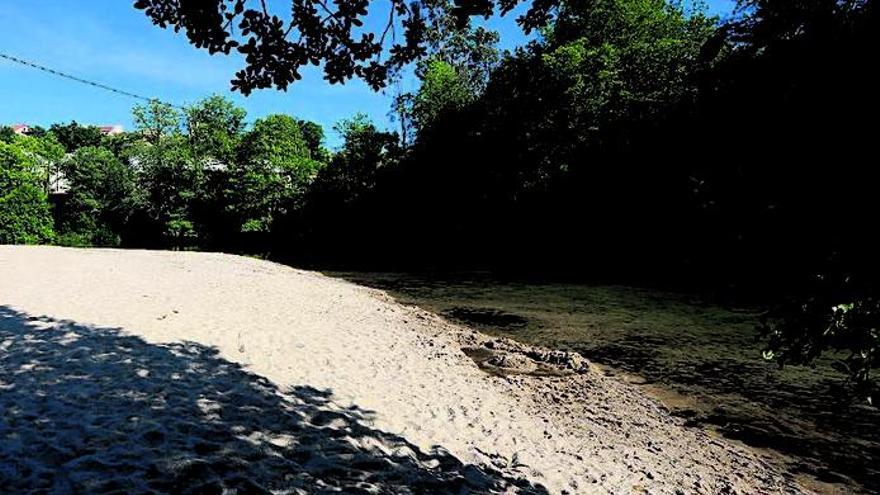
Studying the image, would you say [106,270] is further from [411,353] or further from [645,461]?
[645,461]

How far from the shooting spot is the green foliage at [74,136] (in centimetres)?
8856

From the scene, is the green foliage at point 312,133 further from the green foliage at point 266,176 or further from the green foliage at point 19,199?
the green foliage at point 19,199

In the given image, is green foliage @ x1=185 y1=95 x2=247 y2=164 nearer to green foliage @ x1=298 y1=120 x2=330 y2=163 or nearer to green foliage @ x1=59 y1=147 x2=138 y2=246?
green foliage @ x1=59 y1=147 x2=138 y2=246

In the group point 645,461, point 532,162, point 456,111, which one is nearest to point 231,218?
point 456,111

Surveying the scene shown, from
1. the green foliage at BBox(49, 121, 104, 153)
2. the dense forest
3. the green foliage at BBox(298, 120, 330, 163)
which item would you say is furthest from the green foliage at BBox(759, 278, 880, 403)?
the green foliage at BBox(49, 121, 104, 153)

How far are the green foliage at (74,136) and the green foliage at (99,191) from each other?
45.1m

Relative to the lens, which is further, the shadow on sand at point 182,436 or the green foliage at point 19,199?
the green foliage at point 19,199

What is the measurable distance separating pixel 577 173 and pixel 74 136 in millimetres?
92785

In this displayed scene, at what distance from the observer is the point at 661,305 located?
2195 cm

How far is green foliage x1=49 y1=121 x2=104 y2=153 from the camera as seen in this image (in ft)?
291

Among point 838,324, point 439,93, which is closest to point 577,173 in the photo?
point 439,93

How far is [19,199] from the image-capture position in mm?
38656

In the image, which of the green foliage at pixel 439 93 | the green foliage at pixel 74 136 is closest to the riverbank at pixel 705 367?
the green foliage at pixel 439 93

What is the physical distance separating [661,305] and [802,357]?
20.1 metres
